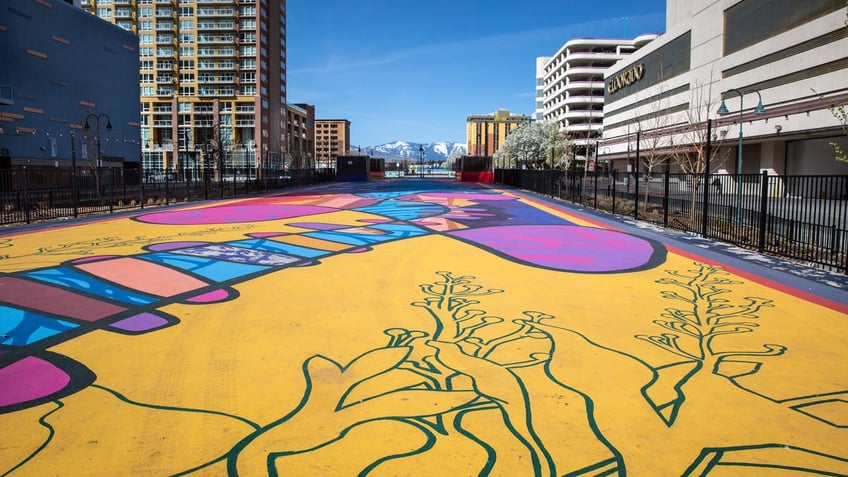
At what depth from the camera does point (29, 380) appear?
16.6ft

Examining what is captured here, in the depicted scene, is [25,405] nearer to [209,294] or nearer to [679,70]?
[209,294]

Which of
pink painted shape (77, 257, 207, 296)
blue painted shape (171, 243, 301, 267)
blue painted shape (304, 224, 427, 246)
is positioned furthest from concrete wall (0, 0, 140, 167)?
pink painted shape (77, 257, 207, 296)

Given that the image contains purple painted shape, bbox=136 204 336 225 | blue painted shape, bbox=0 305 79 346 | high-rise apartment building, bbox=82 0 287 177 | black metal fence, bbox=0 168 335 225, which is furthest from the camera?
high-rise apartment building, bbox=82 0 287 177

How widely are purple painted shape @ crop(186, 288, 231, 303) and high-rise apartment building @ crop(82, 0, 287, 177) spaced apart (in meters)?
93.3

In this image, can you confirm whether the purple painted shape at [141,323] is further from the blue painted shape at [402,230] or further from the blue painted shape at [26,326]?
the blue painted shape at [402,230]

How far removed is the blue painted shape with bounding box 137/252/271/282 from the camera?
9.97m

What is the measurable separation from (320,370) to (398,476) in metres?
2.05

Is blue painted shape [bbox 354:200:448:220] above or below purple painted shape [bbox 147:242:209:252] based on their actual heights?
above

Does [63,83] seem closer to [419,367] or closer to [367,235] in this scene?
[367,235]

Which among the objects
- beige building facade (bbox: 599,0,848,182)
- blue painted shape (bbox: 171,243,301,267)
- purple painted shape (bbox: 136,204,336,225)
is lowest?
blue painted shape (bbox: 171,243,301,267)

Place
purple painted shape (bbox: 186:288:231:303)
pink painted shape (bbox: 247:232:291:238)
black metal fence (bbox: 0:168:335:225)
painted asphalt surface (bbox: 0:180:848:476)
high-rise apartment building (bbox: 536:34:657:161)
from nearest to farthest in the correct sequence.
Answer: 1. painted asphalt surface (bbox: 0:180:848:476)
2. purple painted shape (bbox: 186:288:231:303)
3. pink painted shape (bbox: 247:232:291:238)
4. black metal fence (bbox: 0:168:335:225)
5. high-rise apartment building (bbox: 536:34:657:161)

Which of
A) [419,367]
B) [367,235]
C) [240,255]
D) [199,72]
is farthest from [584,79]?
[419,367]

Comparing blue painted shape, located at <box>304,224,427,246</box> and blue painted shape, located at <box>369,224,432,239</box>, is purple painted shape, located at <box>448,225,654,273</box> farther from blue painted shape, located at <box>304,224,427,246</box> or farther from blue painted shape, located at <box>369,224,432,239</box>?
blue painted shape, located at <box>304,224,427,246</box>

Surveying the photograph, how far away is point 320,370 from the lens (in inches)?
212
